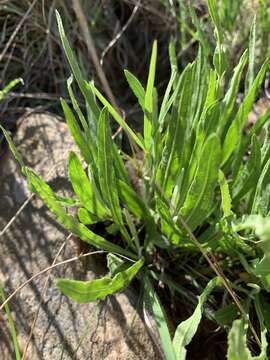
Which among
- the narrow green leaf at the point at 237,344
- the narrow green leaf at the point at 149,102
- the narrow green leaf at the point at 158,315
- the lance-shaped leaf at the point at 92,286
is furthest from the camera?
the narrow green leaf at the point at 149,102

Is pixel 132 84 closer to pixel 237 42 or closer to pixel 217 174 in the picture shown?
pixel 217 174

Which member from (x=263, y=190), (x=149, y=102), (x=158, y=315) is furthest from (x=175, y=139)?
(x=158, y=315)

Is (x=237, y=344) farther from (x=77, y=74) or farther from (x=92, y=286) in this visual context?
(x=77, y=74)

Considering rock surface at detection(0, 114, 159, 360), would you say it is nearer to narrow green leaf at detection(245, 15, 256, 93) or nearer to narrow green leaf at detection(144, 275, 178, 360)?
narrow green leaf at detection(144, 275, 178, 360)

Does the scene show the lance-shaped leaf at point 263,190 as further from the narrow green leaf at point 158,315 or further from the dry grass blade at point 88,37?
the dry grass blade at point 88,37

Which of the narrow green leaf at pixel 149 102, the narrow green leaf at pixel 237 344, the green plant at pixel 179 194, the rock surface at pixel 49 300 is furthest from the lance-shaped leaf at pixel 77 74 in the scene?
the narrow green leaf at pixel 237 344

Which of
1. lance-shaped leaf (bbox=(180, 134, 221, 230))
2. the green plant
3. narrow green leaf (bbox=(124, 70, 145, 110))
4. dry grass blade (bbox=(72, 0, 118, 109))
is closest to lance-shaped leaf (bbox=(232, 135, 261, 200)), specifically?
the green plant
